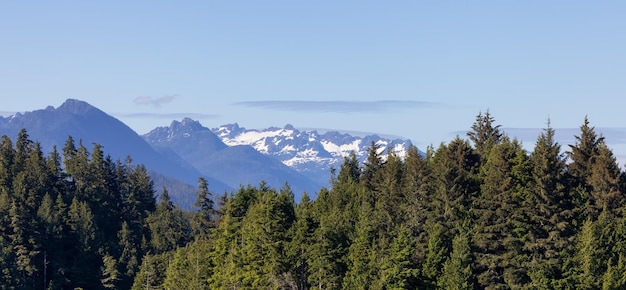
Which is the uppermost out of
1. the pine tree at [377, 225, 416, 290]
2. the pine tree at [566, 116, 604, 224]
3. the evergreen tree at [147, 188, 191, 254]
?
the pine tree at [566, 116, 604, 224]

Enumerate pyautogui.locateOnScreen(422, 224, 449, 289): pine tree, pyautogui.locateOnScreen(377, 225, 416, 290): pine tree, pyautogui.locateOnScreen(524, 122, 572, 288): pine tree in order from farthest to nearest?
1. pyautogui.locateOnScreen(422, 224, 449, 289): pine tree
2. pyautogui.locateOnScreen(377, 225, 416, 290): pine tree
3. pyautogui.locateOnScreen(524, 122, 572, 288): pine tree

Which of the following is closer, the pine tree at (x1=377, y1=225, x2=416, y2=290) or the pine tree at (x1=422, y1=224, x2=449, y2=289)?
the pine tree at (x1=377, y1=225, x2=416, y2=290)

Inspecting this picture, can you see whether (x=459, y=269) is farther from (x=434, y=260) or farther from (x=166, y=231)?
(x=166, y=231)

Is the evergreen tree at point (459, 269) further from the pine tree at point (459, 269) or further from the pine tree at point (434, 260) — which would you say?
the pine tree at point (434, 260)

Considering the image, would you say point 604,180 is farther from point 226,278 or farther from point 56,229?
point 56,229

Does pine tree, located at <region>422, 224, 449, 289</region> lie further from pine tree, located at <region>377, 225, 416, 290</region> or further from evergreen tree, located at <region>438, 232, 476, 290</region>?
evergreen tree, located at <region>438, 232, 476, 290</region>

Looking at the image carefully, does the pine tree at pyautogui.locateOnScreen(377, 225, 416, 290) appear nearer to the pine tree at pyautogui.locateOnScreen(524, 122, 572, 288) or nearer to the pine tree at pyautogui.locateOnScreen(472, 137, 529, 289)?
the pine tree at pyautogui.locateOnScreen(472, 137, 529, 289)

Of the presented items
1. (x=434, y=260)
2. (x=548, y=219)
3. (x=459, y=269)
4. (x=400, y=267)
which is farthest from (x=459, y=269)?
(x=548, y=219)

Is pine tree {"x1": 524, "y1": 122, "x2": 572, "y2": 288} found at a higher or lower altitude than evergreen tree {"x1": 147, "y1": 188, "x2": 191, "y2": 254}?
higher

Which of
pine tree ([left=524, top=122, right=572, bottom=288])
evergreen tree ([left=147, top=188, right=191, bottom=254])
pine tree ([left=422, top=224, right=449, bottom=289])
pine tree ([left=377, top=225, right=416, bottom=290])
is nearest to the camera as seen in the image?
pine tree ([left=524, top=122, right=572, bottom=288])

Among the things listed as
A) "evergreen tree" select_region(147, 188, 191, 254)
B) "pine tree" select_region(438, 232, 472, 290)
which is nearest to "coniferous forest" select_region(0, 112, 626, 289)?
"pine tree" select_region(438, 232, 472, 290)

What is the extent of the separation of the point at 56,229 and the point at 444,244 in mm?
88405

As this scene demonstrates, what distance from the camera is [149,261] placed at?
123625 mm

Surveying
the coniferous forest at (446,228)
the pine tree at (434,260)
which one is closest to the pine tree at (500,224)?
the coniferous forest at (446,228)
